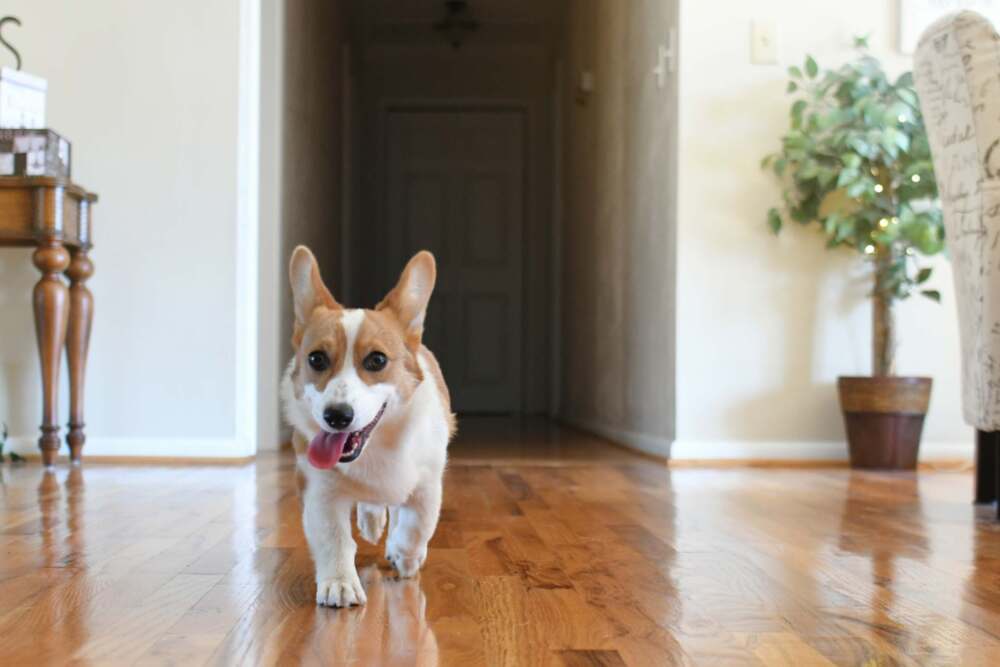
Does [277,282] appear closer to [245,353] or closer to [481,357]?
[245,353]

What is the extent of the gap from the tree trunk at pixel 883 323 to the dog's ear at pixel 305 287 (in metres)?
2.37

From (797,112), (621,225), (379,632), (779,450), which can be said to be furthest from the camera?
(621,225)

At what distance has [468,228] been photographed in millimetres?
7586

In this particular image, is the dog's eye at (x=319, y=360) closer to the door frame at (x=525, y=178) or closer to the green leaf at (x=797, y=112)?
the green leaf at (x=797, y=112)

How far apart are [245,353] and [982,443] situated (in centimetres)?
214

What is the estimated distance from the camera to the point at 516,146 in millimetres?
7594

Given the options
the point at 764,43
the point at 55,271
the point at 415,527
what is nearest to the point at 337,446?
the point at 415,527

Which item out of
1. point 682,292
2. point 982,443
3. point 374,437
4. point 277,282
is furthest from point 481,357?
point 374,437

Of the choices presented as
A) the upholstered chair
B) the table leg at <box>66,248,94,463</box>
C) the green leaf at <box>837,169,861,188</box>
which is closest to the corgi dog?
the upholstered chair

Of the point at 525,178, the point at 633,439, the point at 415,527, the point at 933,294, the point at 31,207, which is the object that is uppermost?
the point at 525,178

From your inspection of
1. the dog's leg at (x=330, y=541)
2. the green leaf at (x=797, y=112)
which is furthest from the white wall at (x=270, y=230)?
the dog's leg at (x=330, y=541)

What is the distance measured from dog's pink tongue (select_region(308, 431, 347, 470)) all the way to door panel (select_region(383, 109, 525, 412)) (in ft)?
20.2

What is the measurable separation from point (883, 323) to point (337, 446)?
8.19ft

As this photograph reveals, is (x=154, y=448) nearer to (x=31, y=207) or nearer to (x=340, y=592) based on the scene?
(x=31, y=207)
